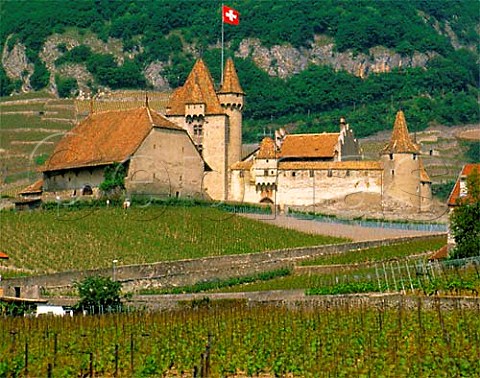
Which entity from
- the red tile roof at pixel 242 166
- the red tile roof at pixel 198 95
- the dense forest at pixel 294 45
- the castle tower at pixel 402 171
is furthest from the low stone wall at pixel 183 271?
the dense forest at pixel 294 45

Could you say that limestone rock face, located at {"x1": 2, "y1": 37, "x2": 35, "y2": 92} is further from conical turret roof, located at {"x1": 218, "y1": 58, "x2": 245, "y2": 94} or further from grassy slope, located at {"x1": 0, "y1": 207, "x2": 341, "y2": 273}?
grassy slope, located at {"x1": 0, "y1": 207, "x2": 341, "y2": 273}

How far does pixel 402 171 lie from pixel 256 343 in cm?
4638

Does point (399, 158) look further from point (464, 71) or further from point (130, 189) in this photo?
point (464, 71)

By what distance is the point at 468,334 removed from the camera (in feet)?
126

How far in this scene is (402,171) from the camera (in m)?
84.1

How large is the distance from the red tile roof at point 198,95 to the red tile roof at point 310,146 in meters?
5.21

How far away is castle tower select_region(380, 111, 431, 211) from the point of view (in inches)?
3310

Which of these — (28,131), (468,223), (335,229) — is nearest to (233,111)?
(335,229)

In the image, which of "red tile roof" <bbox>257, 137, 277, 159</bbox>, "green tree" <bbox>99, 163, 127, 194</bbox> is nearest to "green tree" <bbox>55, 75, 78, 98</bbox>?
"red tile roof" <bbox>257, 137, 277, 159</bbox>

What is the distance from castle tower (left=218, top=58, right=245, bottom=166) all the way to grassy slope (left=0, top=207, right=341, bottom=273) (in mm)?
9708

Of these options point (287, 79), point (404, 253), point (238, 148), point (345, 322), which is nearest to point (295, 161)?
point (238, 148)

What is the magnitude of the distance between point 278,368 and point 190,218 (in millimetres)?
39840

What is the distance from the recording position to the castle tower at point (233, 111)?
3475 inches

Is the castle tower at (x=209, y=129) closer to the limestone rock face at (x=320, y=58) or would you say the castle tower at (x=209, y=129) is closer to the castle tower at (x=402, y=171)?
the castle tower at (x=402, y=171)
